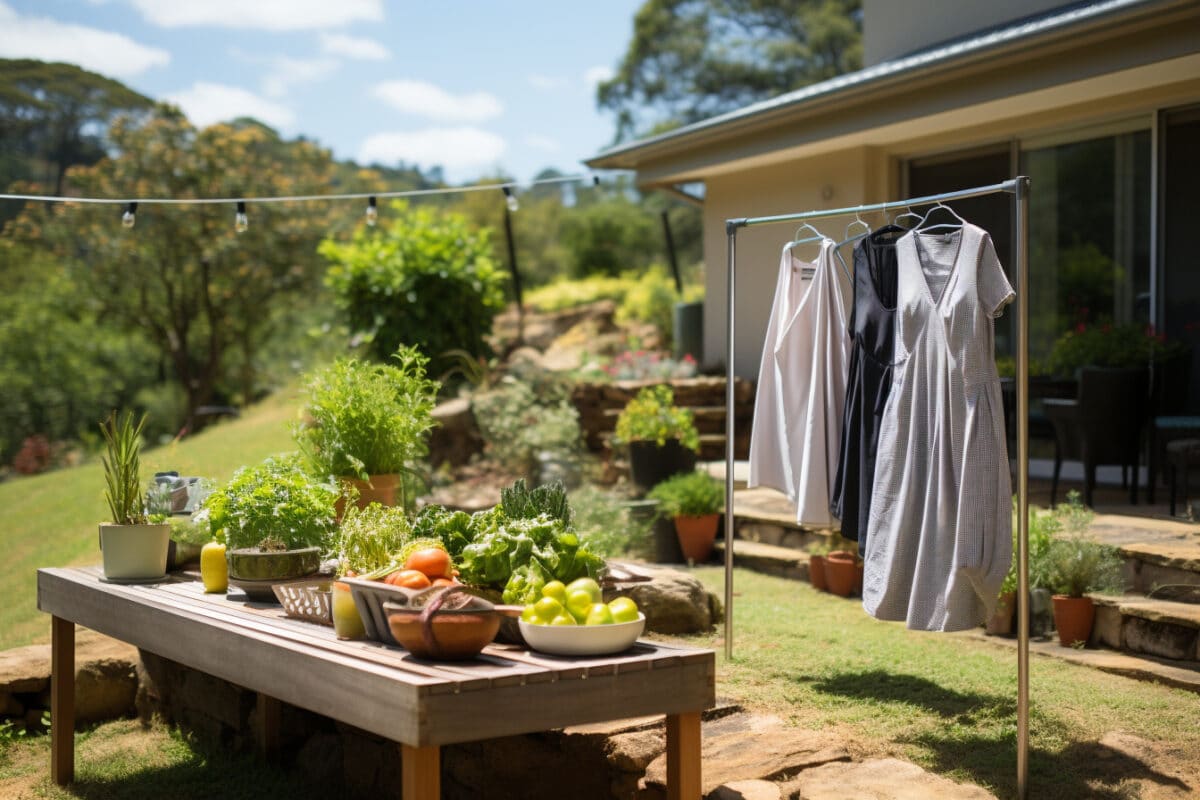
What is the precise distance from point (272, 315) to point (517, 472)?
43.4ft

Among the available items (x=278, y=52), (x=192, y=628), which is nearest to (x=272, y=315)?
(x=192, y=628)

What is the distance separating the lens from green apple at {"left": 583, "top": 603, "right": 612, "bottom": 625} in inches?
102

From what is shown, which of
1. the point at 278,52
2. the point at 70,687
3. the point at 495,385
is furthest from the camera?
the point at 278,52

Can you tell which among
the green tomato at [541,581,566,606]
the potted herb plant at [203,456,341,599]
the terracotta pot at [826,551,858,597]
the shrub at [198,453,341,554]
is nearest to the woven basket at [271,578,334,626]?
the potted herb plant at [203,456,341,599]

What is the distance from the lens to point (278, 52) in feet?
228

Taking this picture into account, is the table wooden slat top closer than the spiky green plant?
Yes

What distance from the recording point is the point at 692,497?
734 centimetres

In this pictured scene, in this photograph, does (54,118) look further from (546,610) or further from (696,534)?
(546,610)

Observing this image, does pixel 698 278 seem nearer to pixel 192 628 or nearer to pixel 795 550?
pixel 795 550

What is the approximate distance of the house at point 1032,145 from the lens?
6.51 m

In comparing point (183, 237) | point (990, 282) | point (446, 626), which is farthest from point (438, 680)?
point (183, 237)

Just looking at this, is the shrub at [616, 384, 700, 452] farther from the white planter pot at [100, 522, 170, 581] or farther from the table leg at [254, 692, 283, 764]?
the white planter pot at [100, 522, 170, 581]

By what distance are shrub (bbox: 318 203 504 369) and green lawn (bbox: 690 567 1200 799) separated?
5920mm

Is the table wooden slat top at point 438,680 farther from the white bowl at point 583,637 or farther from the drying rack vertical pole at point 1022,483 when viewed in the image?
the drying rack vertical pole at point 1022,483
